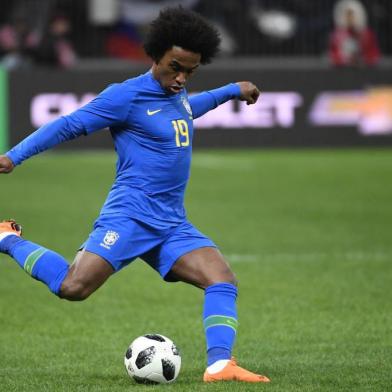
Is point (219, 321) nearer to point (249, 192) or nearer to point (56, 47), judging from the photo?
point (249, 192)

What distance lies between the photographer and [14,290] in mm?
9617

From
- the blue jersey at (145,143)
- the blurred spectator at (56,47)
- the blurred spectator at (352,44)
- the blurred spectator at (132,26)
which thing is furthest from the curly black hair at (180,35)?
the blurred spectator at (132,26)

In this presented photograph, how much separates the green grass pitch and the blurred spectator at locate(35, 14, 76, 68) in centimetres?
302

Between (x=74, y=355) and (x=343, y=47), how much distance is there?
14.1 metres

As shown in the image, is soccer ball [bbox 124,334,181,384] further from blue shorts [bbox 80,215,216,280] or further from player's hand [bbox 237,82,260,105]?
player's hand [bbox 237,82,260,105]

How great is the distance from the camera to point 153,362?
619 centimetres

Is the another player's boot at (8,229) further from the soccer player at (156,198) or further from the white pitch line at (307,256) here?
the white pitch line at (307,256)

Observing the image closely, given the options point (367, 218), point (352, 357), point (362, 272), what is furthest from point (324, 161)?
point (352, 357)

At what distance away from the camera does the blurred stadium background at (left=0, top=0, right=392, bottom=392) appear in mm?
7316

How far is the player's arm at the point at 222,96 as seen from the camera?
692cm

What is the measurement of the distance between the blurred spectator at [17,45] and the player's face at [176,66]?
14218 mm

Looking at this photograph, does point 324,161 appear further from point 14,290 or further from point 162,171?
point 162,171

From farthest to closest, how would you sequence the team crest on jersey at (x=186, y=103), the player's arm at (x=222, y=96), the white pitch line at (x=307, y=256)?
the white pitch line at (x=307, y=256), the player's arm at (x=222, y=96), the team crest on jersey at (x=186, y=103)

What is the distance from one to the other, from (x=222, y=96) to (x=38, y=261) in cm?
154
